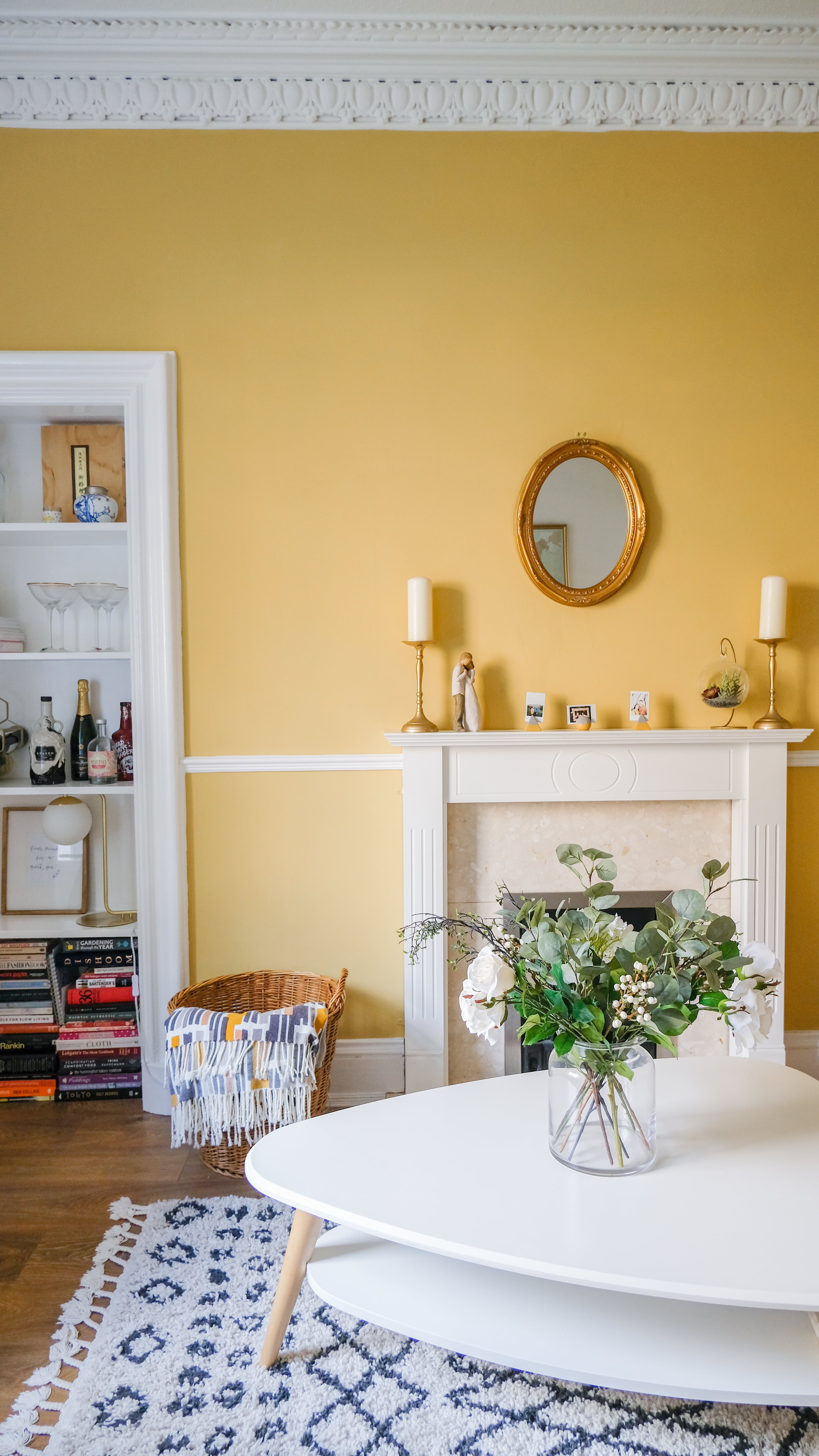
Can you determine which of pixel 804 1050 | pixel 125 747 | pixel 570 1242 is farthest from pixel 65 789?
pixel 804 1050

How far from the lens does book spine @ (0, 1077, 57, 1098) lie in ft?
8.61

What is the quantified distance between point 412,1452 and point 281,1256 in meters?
0.56

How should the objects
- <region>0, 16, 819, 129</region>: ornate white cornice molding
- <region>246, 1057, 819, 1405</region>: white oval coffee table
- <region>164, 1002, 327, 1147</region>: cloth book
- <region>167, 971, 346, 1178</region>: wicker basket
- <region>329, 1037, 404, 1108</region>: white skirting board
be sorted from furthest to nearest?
<region>329, 1037, 404, 1108</region>: white skirting board, <region>0, 16, 819, 129</region>: ornate white cornice molding, <region>167, 971, 346, 1178</region>: wicker basket, <region>164, 1002, 327, 1147</region>: cloth book, <region>246, 1057, 819, 1405</region>: white oval coffee table

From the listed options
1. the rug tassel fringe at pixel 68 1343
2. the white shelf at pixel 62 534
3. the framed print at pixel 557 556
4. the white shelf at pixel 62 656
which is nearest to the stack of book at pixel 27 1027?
the rug tassel fringe at pixel 68 1343

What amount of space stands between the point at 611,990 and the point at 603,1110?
0.22 metres

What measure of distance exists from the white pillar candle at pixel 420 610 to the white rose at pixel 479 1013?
121cm

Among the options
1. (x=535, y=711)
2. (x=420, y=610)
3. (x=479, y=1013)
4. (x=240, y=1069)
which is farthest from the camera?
(x=535, y=711)

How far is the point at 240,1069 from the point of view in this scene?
209 cm

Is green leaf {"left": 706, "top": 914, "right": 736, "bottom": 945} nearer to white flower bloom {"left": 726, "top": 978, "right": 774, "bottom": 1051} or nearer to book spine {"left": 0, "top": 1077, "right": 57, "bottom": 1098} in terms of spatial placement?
white flower bloom {"left": 726, "top": 978, "right": 774, "bottom": 1051}

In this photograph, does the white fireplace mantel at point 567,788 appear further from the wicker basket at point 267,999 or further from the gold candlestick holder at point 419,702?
the wicker basket at point 267,999

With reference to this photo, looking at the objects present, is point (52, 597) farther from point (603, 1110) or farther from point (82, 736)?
point (603, 1110)

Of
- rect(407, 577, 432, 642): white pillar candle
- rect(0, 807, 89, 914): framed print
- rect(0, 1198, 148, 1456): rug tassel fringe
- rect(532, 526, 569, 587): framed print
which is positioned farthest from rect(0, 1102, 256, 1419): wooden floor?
rect(532, 526, 569, 587): framed print

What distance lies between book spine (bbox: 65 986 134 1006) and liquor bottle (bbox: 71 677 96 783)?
2.23ft

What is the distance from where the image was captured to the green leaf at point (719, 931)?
1372mm
